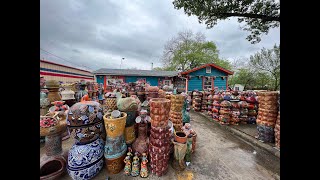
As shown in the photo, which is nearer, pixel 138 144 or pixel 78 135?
pixel 78 135

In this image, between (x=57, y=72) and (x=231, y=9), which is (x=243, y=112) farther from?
(x=57, y=72)

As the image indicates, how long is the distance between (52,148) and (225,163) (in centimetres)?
279

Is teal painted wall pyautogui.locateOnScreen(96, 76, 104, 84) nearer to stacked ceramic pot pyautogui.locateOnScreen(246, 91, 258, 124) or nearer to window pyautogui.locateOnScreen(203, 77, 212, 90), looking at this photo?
window pyautogui.locateOnScreen(203, 77, 212, 90)

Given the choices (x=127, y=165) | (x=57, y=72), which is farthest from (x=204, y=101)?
(x=57, y=72)

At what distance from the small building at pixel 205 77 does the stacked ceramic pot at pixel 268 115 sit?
21.7 ft

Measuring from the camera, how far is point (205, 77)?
9781mm

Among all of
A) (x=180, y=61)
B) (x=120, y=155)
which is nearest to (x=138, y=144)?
(x=120, y=155)

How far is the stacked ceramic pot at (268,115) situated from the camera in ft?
8.78

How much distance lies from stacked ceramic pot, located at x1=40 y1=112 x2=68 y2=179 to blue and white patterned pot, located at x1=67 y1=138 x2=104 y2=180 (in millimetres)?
295

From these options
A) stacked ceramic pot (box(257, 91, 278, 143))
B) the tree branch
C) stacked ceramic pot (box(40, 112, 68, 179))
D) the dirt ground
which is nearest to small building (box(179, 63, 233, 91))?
the tree branch

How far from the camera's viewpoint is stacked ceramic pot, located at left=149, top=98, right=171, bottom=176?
1761 mm
